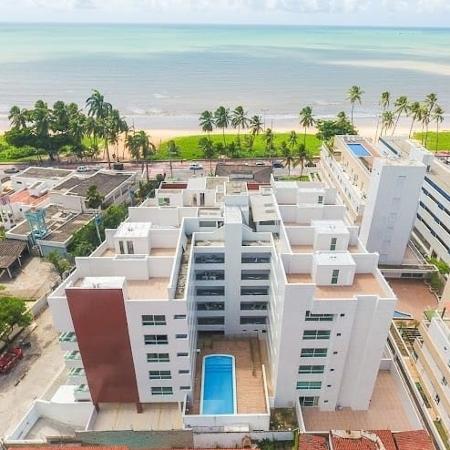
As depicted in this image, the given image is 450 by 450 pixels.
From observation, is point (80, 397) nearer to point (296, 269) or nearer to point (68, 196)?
point (296, 269)

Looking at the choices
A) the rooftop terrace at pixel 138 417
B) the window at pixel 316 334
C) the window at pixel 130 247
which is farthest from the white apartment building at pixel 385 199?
the rooftop terrace at pixel 138 417

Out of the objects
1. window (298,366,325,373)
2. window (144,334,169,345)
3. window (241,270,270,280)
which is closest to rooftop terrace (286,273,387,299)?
window (241,270,270,280)

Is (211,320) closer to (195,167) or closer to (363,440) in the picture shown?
(363,440)

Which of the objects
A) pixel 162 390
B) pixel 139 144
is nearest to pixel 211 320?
pixel 162 390

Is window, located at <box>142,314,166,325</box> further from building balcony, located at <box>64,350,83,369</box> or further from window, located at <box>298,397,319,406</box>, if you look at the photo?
window, located at <box>298,397,319,406</box>

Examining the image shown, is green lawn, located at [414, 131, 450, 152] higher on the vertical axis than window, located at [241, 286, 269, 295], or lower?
lower

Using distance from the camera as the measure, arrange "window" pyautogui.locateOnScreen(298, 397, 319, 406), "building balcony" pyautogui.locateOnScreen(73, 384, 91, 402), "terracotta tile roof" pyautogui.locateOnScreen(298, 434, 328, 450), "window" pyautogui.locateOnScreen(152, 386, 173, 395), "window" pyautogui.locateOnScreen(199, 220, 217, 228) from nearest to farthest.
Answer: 1. "terracotta tile roof" pyautogui.locateOnScreen(298, 434, 328, 450)
2. "window" pyautogui.locateOnScreen(152, 386, 173, 395)
3. "building balcony" pyautogui.locateOnScreen(73, 384, 91, 402)
4. "window" pyautogui.locateOnScreen(298, 397, 319, 406)
5. "window" pyautogui.locateOnScreen(199, 220, 217, 228)
